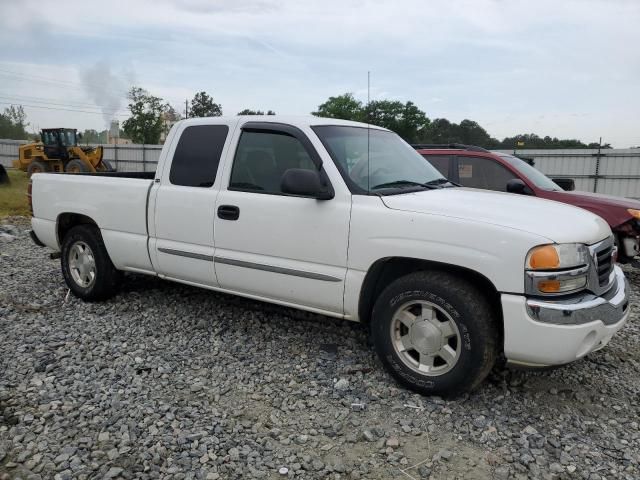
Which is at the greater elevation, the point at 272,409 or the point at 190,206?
the point at 190,206

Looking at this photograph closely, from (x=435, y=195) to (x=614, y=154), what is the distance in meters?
17.0

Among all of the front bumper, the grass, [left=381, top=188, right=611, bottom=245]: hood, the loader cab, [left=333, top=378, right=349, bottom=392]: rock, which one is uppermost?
the loader cab

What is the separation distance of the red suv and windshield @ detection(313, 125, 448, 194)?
292cm

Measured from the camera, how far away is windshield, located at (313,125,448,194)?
3.83 metres

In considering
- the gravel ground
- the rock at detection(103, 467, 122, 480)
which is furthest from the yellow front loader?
the rock at detection(103, 467, 122, 480)

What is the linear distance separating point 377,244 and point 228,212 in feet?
4.33

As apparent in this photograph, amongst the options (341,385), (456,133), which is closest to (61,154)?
(341,385)

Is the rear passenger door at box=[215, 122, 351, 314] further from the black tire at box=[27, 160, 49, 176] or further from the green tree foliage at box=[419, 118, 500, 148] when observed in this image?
the green tree foliage at box=[419, 118, 500, 148]

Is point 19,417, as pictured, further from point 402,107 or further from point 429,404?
point 402,107

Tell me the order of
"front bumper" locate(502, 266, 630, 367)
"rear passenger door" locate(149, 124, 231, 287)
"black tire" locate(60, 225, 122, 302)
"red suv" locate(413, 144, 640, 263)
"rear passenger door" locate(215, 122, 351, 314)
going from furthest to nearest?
"red suv" locate(413, 144, 640, 263)
"black tire" locate(60, 225, 122, 302)
"rear passenger door" locate(149, 124, 231, 287)
"rear passenger door" locate(215, 122, 351, 314)
"front bumper" locate(502, 266, 630, 367)

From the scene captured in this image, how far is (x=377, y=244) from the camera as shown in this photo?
138 inches

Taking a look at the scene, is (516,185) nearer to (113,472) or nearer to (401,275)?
(401,275)

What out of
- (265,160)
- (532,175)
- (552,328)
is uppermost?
(265,160)

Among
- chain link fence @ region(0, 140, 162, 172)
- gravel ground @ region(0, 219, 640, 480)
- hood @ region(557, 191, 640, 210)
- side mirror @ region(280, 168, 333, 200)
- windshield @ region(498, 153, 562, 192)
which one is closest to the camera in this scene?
gravel ground @ region(0, 219, 640, 480)
